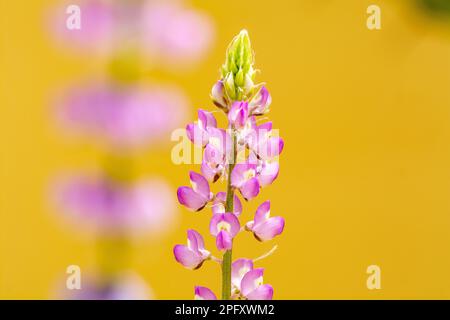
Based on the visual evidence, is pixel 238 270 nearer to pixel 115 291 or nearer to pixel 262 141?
pixel 262 141

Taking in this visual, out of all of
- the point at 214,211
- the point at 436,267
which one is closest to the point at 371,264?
the point at 436,267

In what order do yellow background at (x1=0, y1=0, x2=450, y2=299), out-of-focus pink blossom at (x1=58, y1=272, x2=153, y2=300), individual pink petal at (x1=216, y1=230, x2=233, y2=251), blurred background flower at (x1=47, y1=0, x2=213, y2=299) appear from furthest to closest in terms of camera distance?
1. yellow background at (x1=0, y1=0, x2=450, y2=299)
2. blurred background flower at (x1=47, y1=0, x2=213, y2=299)
3. out-of-focus pink blossom at (x1=58, y1=272, x2=153, y2=300)
4. individual pink petal at (x1=216, y1=230, x2=233, y2=251)

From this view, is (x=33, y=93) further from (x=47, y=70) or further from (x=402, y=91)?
(x=402, y=91)

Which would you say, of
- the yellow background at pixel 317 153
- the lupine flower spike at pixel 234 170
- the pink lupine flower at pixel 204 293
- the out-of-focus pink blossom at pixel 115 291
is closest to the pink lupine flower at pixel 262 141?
the lupine flower spike at pixel 234 170

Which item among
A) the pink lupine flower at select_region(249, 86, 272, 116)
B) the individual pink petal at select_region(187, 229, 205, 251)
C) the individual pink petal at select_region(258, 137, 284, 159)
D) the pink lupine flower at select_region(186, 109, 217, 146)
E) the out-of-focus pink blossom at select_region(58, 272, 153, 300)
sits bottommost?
the out-of-focus pink blossom at select_region(58, 272, 153, 300)

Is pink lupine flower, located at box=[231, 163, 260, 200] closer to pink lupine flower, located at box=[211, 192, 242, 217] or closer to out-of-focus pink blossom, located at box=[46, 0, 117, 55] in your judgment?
pink lupine flower, located at box=[211, 192, 242, 217]

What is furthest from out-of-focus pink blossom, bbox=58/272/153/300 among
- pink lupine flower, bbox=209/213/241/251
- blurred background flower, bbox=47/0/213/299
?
pink lupine flower, bbox=209/213/241/251
